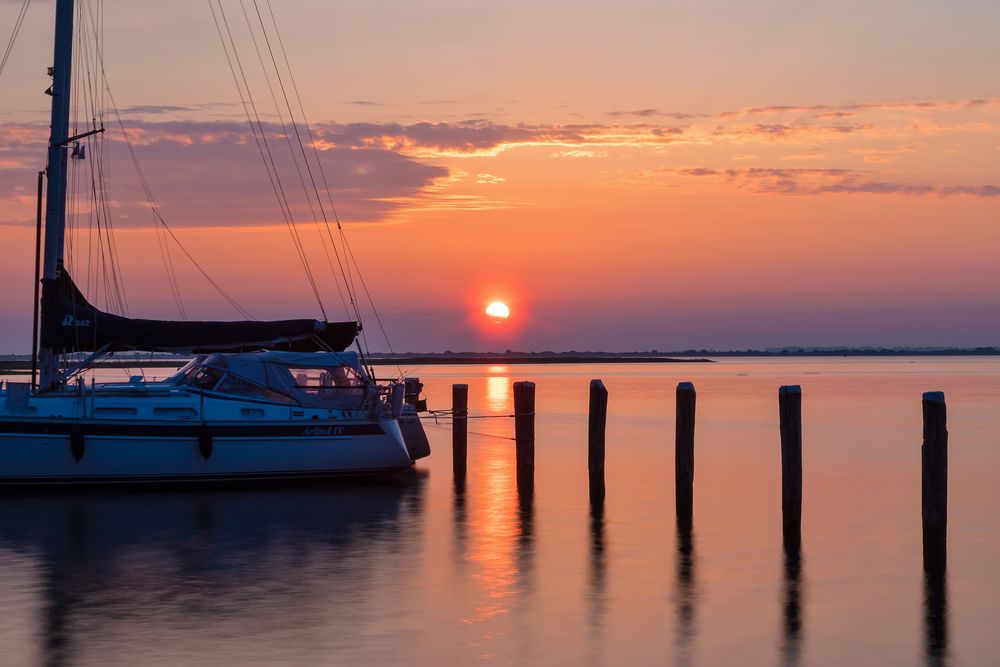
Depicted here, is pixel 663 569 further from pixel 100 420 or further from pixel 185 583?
pixel 100 420

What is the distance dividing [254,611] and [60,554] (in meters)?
5.33

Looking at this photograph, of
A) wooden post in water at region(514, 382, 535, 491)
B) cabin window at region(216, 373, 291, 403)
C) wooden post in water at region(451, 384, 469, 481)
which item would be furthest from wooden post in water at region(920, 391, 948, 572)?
cabin window at region(216, 373, 291, 403)

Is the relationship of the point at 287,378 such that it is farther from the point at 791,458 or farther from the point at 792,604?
the point at 792,604

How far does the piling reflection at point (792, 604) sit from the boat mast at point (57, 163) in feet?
→ 48.4

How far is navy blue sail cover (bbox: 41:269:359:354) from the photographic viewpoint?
24812 millimetres

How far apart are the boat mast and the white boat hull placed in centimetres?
197

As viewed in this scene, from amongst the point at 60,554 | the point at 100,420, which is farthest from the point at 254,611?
the point at 100,420

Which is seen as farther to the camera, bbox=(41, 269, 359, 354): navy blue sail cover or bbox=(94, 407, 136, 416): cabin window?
bbox=(41, 269, 359, 354): navy blue sail cover

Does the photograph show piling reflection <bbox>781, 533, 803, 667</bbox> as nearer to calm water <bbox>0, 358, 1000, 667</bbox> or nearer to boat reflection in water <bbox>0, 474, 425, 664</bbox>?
calm water <bbox>0, 358, 1000, 667</bbox>

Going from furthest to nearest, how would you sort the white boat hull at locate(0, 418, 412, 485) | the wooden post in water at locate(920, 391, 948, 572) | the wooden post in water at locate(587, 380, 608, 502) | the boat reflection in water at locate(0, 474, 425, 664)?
the wooden post in water at locate(587, 380, 608, 502), the white boat hull at locate(0, 418, 412, 485), the wooden post in water at locate(920, 391, 948, 572), the boat reflection in water at locate(0, 474, 425, 664)

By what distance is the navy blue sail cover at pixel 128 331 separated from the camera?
81.4ft

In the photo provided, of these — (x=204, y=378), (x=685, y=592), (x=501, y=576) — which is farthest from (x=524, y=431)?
(x=685, y=592)

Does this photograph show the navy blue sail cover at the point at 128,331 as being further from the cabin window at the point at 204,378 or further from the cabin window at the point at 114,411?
the cabin window at the point at 114,411

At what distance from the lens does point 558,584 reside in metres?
16.4
